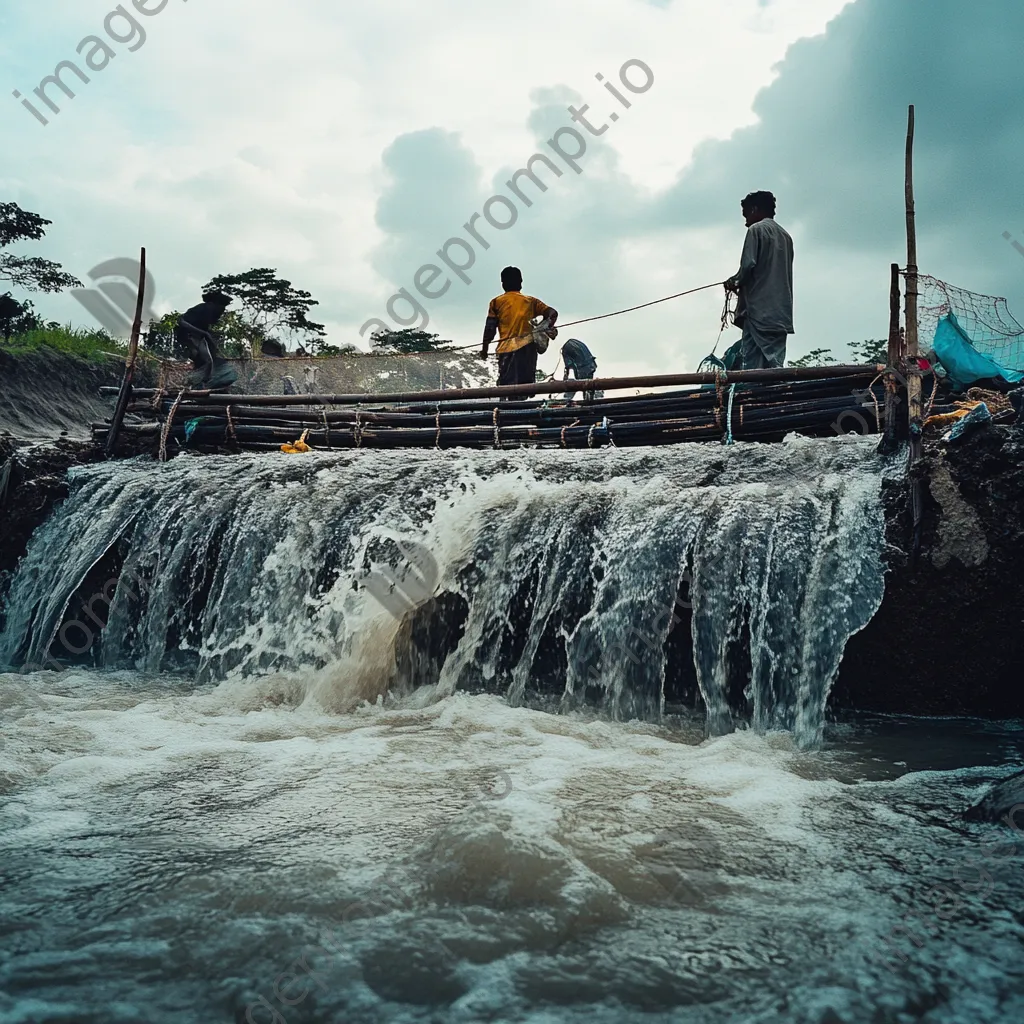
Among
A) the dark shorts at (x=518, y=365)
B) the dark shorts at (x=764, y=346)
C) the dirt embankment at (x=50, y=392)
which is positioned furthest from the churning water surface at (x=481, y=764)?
the dirt embankment at (x=50, y=392)

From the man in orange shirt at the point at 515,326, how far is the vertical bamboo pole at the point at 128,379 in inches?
140

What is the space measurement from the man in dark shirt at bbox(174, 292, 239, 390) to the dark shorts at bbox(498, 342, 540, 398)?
3328 mm

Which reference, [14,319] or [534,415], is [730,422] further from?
[14,319]

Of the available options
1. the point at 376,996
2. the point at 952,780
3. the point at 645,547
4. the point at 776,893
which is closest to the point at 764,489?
the point at 645,547

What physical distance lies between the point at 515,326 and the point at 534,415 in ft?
5.27

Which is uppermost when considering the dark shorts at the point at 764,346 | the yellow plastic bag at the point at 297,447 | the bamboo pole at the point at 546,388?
the dark shorts at the point at 764,346

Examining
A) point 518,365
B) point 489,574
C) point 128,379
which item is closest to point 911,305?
point 489,574

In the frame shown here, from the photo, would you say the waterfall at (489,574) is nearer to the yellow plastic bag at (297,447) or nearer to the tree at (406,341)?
the yellow plastic bag at (297,447)

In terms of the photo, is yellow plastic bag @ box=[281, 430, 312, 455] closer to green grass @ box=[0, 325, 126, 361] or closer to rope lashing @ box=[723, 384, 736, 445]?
rope lashing @ box=[723, 384, 736, 445]

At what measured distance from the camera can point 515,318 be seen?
8.37m

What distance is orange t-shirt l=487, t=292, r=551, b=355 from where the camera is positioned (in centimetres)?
835

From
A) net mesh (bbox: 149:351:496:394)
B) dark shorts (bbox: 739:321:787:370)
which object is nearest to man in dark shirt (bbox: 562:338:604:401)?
net mesh (bbox: 149:351:496:394)

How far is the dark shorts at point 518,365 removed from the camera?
840 cm

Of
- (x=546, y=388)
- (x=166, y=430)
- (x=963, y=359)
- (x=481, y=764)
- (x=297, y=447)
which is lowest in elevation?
(x=481, y=764)
